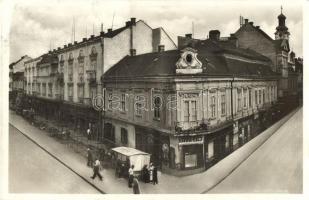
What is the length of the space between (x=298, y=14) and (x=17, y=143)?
463cm

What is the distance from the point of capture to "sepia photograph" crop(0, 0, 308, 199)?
16.3 feet

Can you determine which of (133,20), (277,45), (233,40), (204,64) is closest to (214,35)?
(233,40)

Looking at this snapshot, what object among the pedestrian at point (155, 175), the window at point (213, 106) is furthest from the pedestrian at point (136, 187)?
the window at point (213, 106)

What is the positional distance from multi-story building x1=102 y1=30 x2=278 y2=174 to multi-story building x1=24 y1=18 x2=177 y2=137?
0.15 meters

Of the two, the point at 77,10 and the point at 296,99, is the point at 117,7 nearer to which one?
the point at 77,10

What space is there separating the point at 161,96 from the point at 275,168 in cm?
202

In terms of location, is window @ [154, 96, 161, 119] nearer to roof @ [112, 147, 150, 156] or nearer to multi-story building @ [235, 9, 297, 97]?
roof @ [112, 147, 150, 156]

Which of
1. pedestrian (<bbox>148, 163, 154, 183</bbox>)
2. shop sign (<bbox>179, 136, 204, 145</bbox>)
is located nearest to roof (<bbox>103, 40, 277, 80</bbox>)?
shop sign (<bbox>179, 136, 204, 145</bbox>)

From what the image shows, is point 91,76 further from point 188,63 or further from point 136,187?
point 136,187

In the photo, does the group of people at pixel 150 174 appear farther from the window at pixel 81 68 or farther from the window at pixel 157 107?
the window at pixel 81 68

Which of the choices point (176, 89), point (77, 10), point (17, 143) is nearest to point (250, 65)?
point (176, 89)

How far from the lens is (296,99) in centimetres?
529

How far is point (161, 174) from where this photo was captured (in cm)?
500

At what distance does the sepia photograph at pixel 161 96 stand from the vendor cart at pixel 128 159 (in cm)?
2
